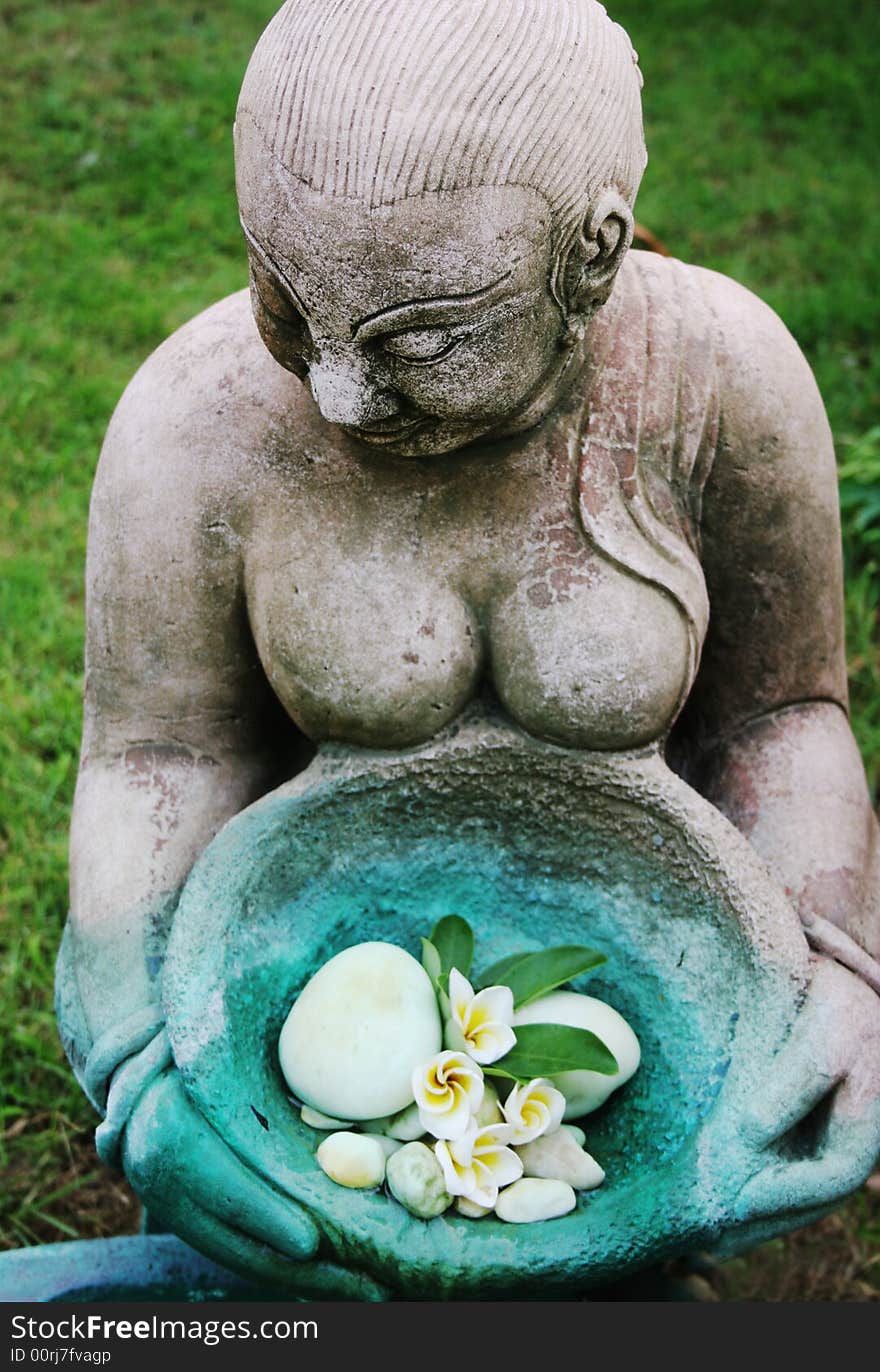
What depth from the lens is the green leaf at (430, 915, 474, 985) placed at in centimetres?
164

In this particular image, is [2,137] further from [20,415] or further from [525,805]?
[525,805]

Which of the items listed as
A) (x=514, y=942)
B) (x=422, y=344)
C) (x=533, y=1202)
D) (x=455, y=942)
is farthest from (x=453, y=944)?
(x=422, y=344)

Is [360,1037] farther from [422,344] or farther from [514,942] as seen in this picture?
[422,344]

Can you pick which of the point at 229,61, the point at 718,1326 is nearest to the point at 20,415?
the point at 229,61

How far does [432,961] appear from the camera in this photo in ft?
5.36

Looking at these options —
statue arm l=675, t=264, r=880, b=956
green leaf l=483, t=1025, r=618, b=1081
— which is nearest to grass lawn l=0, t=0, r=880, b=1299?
statue arm l=675, t=264, r=880, b=956

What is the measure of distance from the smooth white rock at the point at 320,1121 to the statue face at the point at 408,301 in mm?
653

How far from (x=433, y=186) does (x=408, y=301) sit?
0.09m

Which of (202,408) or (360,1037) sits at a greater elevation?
(202,408)

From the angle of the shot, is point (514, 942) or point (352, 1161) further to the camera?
point (514, 942)

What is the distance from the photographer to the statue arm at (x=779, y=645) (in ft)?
5.38

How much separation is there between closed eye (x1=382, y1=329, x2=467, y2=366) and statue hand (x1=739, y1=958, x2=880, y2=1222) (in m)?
0.72

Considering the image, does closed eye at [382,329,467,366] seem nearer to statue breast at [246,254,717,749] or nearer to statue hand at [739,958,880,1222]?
statue breast at [246,254,717,749]

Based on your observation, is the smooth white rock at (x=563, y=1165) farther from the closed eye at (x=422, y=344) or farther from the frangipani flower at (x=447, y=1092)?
the closed eye at (x=422, y=344)
